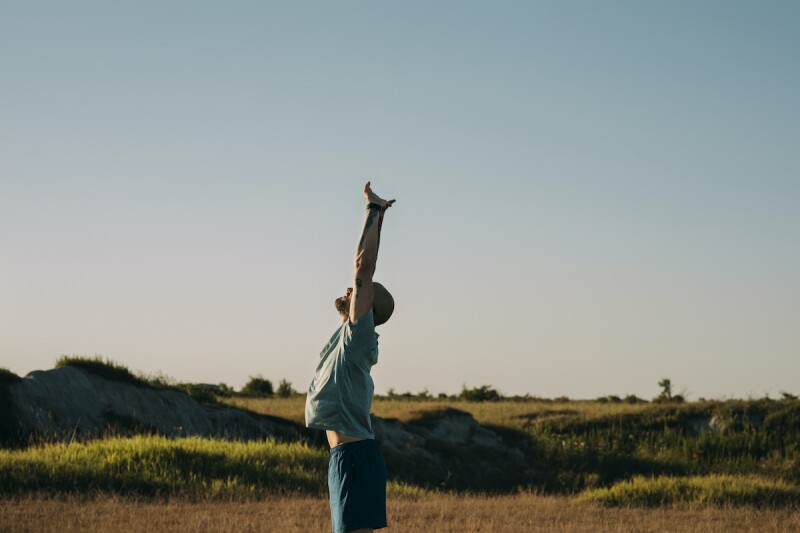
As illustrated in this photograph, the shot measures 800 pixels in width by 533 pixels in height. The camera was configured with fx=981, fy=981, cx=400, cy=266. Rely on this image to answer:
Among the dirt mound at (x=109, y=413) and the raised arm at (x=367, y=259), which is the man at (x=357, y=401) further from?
the dirt mound at (x=109, y=413)

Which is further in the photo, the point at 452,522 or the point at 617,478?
the point at 617,478

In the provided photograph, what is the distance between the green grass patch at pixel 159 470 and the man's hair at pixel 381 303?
475 inches

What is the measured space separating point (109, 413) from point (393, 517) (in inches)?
530

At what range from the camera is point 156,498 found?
18031mm

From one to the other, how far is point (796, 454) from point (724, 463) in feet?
8.82

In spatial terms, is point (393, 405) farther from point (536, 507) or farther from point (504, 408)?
point (536, 507)

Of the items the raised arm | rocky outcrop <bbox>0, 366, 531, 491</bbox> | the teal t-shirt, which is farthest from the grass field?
the raised arm

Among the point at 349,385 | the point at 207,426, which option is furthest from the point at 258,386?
the point at 349,385

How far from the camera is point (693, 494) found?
20.8m

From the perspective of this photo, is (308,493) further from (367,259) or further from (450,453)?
(367,259)

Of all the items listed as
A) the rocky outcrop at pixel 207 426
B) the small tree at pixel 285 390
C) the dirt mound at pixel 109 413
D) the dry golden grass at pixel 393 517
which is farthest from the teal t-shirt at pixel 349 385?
the small tree at pixel 285 390

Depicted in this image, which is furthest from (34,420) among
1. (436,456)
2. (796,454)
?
(796,454)

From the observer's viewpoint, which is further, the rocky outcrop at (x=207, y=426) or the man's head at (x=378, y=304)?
the rocky outcrop at (x=207, y=426)

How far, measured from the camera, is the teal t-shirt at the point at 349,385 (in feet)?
24.7
